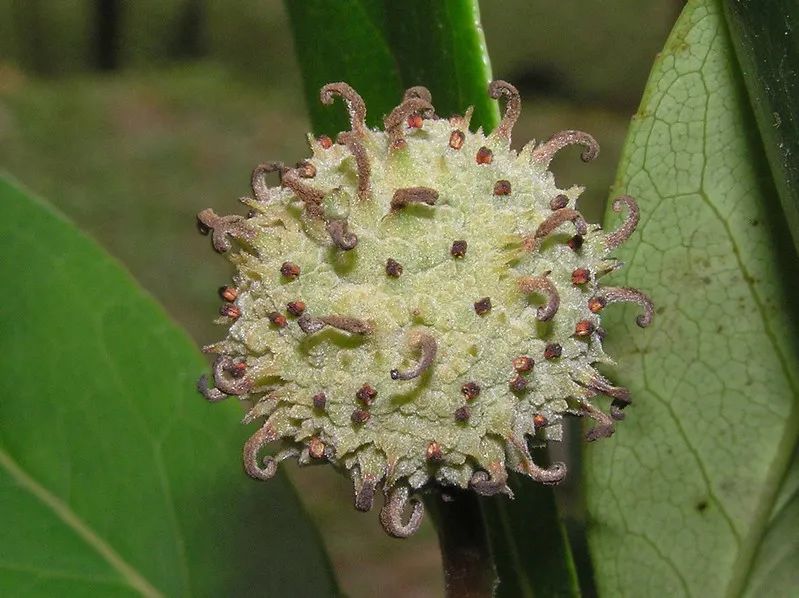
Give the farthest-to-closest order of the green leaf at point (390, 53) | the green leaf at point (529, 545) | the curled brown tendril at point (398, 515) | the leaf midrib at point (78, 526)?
the leaf midrib at point (78, 526), the green leaf at point (529, 545), the green leaf at point (390, 53), the curled brown tendril at point (398, 515)

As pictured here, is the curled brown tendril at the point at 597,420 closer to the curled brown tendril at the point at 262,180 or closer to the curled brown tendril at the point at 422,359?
the curled brown tendril at the point at 422,359

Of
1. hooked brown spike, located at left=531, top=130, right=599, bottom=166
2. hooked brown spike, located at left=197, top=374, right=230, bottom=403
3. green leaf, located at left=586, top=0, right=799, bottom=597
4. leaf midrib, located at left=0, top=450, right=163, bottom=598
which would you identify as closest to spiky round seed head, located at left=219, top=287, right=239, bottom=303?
hooked brown spike, located at left=197, top=374, right=230, bottom=403

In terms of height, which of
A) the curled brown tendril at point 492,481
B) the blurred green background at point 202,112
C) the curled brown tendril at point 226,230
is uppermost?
the blurred green background at point 202,112

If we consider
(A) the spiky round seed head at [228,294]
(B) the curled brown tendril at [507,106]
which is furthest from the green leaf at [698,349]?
(A) the spiky round seed head at [228,294]

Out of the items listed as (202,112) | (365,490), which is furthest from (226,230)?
(202,112)

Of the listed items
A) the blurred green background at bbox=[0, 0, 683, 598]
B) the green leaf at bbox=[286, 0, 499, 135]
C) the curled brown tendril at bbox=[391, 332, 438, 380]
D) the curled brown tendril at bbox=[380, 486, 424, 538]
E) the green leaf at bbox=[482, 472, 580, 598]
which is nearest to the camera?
the curled brown tendril at bbox=[391, 332, 438, 380]

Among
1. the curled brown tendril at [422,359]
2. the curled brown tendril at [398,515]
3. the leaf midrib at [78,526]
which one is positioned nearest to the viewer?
the curled brown tendril at [422,359]

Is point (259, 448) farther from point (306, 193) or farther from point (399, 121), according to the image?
point (399, 121)

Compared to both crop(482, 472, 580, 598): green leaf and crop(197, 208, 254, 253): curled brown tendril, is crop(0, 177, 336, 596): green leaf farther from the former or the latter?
crop(197, 208, 254, 253): curled brown tendril
